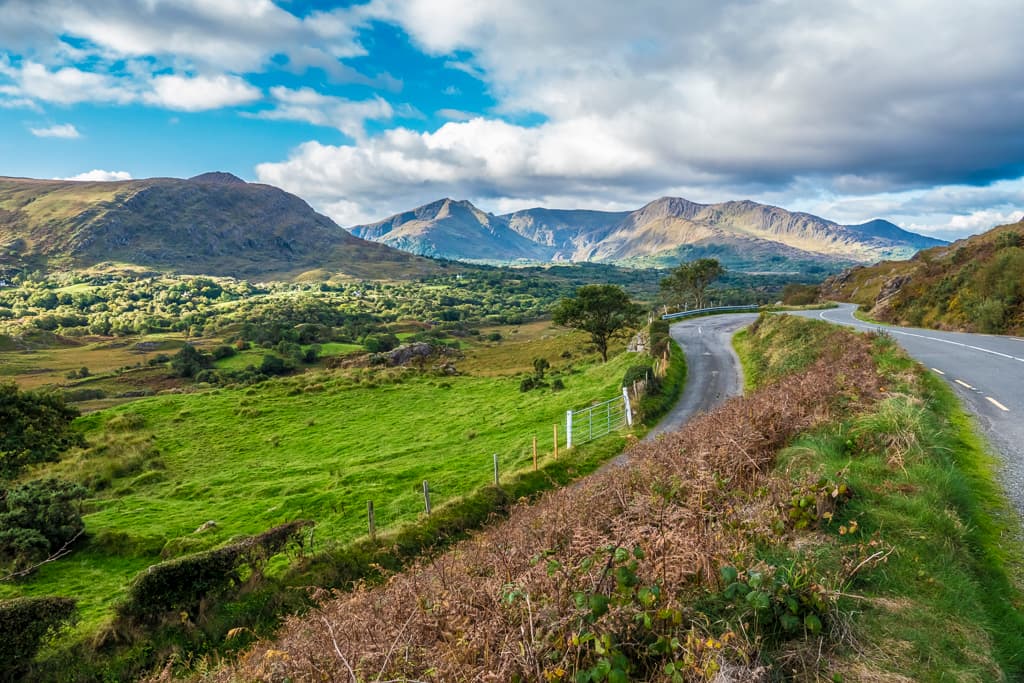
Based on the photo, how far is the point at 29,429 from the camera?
2428cm

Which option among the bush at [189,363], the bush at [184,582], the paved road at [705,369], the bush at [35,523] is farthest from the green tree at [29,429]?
the bush at [189,363]

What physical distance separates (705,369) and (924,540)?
28005mm

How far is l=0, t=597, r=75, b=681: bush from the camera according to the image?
32.7 feet

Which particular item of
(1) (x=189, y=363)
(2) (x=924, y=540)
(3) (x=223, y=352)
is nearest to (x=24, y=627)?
(2) (x=924, y=540)

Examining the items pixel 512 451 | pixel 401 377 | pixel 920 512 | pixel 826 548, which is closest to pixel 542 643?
pixel 826 548

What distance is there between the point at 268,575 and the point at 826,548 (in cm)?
1383

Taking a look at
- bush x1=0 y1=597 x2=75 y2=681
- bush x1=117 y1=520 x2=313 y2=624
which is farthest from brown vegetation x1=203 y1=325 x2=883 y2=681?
bush x1=0 y1=597 x2=75 y2=681

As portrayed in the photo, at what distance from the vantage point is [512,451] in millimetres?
23094

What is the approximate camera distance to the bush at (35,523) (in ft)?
51.2

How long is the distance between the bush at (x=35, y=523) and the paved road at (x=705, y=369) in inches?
933

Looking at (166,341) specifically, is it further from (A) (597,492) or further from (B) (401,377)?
(A) (597,492)

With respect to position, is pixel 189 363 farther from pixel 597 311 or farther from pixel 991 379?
pixel 991 379

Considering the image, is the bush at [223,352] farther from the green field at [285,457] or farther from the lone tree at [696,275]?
the lone tree at [696,275]

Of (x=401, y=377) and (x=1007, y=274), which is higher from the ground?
(x=1007, y=274)
